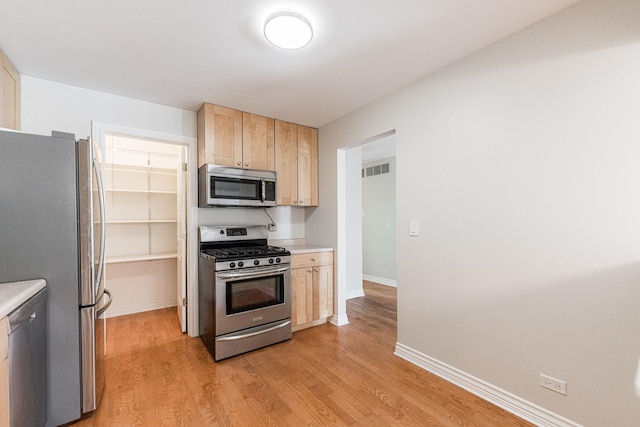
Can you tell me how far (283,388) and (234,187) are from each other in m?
1.96

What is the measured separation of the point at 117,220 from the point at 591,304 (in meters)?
4.76

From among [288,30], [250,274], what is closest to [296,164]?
[250,274]

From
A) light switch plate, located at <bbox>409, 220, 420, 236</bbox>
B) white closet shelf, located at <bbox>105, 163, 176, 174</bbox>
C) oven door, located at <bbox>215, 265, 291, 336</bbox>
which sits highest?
white closet shelf, located at <bbox>105, 163, 176, 174</bbox>

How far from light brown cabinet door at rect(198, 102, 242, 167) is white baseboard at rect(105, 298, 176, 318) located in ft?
7.46

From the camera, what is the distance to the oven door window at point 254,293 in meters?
2.63

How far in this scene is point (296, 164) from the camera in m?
3.57

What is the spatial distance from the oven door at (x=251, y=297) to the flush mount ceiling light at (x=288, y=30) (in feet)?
6.37

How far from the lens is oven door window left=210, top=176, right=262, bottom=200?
2883mm

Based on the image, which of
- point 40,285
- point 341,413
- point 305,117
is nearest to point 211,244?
point 40,285

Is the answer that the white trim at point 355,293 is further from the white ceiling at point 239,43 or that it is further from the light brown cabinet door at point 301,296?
the white ceiling at point 239,43

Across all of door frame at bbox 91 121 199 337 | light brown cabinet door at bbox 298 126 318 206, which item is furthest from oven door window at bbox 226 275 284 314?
light brown cabinet door at bbox 298 126 318 206

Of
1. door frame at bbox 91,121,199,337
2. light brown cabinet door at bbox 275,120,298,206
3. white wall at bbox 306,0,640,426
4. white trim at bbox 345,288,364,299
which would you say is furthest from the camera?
white trim at bbox 345,288,364,299

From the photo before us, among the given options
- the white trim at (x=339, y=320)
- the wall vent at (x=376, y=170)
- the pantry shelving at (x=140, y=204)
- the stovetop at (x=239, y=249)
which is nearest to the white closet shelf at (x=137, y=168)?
the pantry shelving at (x=140, y=204)

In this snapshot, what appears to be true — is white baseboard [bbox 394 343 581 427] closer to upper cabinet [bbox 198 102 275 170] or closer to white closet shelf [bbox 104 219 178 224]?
upper cabinet [bbox 198 102 275 170]
